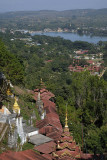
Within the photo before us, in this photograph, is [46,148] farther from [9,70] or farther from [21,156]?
[9,70]

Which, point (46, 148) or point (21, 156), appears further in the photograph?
point (46, 148)

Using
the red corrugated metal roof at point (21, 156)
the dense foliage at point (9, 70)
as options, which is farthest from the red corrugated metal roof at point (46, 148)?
the dense foliage at point (9, 70)

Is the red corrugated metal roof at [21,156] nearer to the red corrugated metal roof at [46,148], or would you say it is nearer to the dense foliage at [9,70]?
the red corrugated metal roof at [46,148]

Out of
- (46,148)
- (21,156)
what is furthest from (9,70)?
(21,156)

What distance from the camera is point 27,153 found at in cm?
1111

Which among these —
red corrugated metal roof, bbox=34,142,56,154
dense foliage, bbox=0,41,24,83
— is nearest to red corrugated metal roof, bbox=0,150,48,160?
red corrugated metal roof, bbox=34,142,56,154

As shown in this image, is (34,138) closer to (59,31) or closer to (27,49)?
(27,49)

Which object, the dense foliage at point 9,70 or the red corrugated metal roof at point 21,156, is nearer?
the red corrugated metal roof at point 21,156

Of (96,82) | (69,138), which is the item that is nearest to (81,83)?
(96,82)

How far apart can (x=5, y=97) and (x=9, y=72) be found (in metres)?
1.61

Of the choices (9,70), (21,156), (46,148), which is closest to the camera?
(21,156)

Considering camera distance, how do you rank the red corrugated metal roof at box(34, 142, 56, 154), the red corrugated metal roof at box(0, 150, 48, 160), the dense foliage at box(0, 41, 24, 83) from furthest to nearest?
the dense foliage at box(0, 41, 24, 83), the red corrugated metal roof at box(34, 142, 56, 154), the red corrugated metal roof at box(0, 150, 48, 160)

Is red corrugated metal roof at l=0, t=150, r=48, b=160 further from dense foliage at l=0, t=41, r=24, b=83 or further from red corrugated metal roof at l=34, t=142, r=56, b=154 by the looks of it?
dense foliage at l=0, t=41, r=24, b=83

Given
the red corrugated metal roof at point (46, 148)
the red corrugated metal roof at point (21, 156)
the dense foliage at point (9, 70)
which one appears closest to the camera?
the red corrugated metal roof at point (21, 156)
